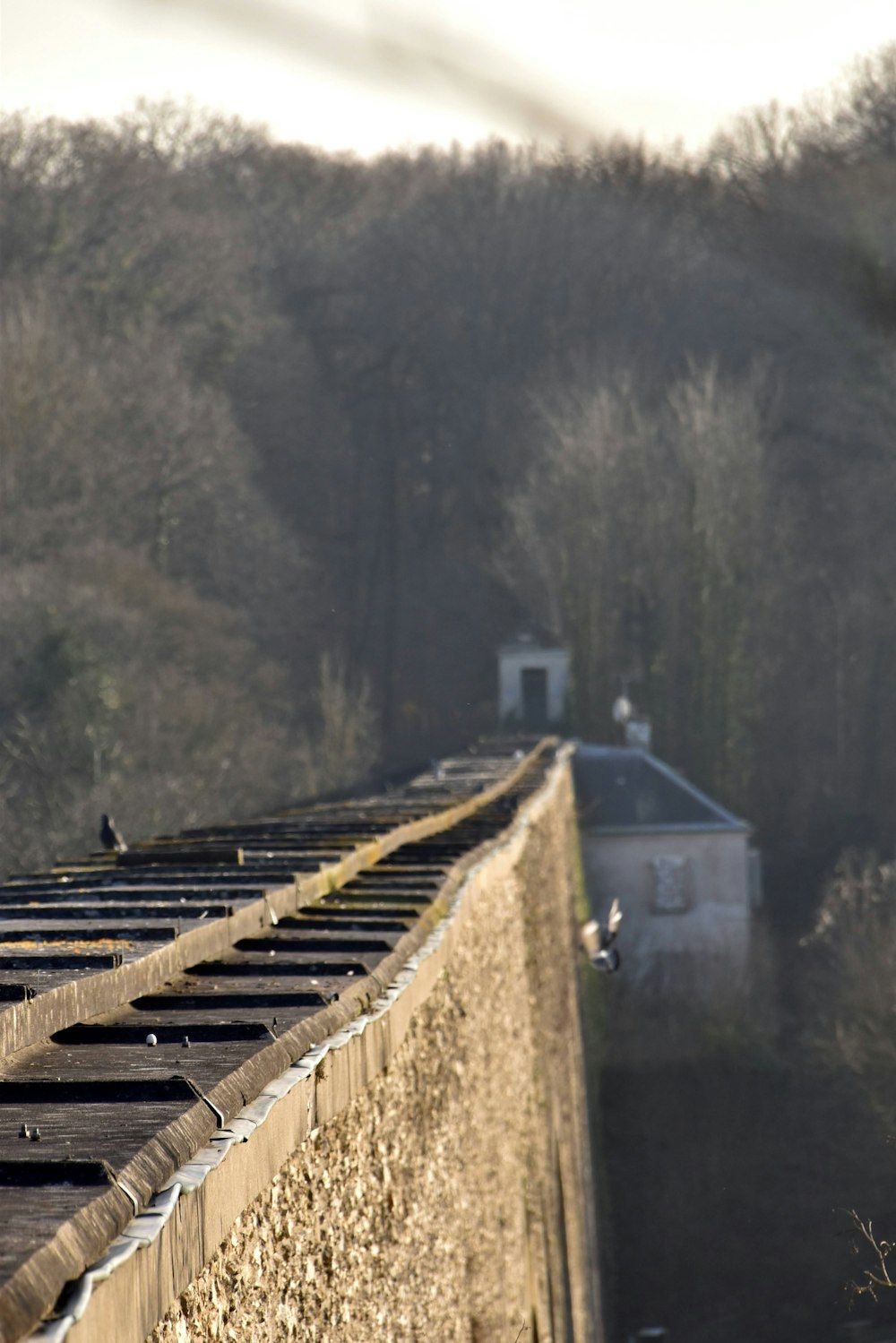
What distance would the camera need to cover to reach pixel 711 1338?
13.7 m

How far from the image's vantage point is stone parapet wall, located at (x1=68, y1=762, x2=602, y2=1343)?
221 centimetres

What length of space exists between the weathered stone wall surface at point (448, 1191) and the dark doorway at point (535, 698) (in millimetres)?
23867

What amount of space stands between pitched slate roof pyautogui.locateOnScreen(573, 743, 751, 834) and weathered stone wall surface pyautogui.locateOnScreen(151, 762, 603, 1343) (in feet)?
52.7

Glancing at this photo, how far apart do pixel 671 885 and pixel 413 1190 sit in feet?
76.0

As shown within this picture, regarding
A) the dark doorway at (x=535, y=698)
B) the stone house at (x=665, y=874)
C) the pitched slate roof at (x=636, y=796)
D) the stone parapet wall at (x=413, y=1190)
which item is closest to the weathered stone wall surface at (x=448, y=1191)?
the stone parapet wall at (x=413, y=1190)

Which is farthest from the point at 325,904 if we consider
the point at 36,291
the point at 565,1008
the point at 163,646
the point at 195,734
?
the point at 36,291

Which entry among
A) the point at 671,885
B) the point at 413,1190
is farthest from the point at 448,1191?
the point at 671,885

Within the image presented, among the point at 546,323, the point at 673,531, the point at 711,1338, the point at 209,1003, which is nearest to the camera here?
the point at 209,1003

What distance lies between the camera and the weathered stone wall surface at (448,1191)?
2.56 m

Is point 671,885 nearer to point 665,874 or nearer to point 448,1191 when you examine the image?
point 665,874

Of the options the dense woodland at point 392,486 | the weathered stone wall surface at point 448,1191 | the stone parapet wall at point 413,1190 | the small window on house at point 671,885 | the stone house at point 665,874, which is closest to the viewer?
the stone parapet wall at point 413,1190

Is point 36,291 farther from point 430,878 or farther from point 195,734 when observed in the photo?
point 430,878

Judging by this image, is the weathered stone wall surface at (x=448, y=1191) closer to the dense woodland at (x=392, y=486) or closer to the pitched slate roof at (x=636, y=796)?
the dense woodland at (x=392, y=486)

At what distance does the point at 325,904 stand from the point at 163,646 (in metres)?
26.1
